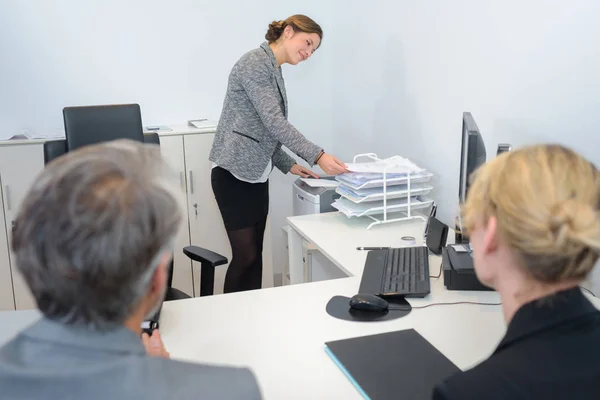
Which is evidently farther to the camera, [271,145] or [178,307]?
[271,145]

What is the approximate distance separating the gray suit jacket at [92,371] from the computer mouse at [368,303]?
2.58 ft

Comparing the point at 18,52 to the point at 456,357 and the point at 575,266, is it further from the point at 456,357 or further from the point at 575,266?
the point at 575,266

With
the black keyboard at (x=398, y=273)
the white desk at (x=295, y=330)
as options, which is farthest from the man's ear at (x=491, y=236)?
the black keyboard at (x=398, y=273)

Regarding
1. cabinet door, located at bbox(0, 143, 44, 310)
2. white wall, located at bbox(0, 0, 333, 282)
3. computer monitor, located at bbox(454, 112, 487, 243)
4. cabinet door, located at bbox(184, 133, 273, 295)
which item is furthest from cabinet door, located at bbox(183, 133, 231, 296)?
computer monitor, located at bbox(454, 112, 487, 243)

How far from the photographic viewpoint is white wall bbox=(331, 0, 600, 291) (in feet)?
6.10

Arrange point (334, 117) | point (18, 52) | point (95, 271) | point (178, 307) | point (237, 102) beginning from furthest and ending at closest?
point (334, 117), point (18, 52), point (237, 102), point (178, 307), point (95, 271)

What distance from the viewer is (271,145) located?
2.56 meters

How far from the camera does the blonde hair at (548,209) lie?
0.88m

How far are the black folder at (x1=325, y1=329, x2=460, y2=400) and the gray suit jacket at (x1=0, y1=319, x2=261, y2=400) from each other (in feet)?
1.58

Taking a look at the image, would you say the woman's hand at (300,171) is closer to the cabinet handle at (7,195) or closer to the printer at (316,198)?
the printer at (316,198)

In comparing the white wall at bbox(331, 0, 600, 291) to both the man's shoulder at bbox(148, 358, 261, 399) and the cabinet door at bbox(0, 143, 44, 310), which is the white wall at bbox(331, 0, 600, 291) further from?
the cabinet door at bbox(0, 143, 44, 310)

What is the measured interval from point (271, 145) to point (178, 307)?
A: 1.09 m

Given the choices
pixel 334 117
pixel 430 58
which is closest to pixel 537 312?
pixel 430 58

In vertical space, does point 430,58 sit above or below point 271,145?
above
